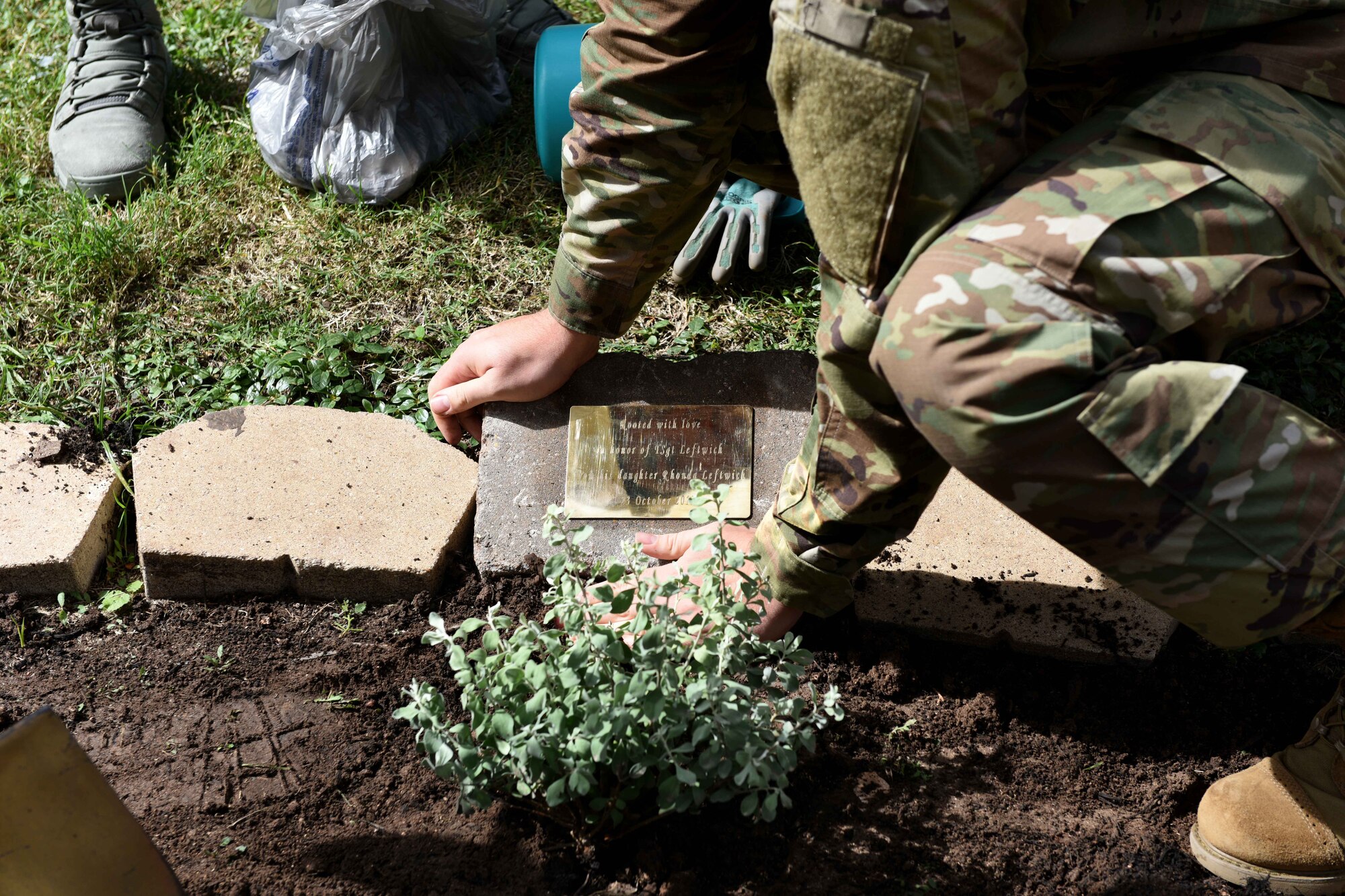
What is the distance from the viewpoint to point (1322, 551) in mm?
1405

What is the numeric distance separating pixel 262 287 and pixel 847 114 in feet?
6.41

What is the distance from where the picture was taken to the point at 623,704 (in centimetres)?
143

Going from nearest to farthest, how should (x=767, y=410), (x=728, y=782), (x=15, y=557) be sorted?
(x=728, y=782)
(x=15, y=557)
(x=767, y=410)

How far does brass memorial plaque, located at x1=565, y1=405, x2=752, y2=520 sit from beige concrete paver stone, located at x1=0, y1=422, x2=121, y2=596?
3.17ft

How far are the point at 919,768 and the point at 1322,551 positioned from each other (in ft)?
2.42

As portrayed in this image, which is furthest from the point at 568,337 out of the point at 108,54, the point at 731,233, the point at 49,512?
the point at 108,54

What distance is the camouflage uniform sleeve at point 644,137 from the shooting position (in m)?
1.83

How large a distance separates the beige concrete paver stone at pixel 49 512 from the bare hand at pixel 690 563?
1106 millimetres

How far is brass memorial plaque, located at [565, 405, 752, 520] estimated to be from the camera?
226 cm

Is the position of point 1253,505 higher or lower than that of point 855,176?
lower

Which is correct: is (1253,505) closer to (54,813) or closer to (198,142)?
(54,813)

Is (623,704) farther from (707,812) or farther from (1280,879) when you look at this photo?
(1280,879)

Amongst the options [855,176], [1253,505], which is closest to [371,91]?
[855,176]

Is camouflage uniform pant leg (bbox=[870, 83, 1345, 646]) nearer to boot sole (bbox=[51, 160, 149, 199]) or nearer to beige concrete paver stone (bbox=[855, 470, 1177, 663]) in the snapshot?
beige concrete paver stone (bbox=[855, 470, 1177, 663])
